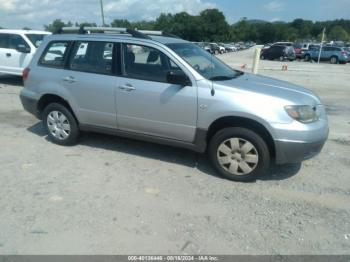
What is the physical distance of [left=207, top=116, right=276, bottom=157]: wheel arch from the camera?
4.59 m

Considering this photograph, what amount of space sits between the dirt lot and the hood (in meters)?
1.08

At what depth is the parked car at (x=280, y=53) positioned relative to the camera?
120ft

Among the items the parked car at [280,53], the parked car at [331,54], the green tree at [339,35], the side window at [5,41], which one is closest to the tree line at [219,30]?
the green tree at [339,35]

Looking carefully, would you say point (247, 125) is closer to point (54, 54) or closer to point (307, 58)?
point (54, 54)

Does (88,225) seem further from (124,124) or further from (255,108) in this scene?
(255,108)

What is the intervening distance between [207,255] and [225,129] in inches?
73.9

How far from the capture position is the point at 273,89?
479 cm

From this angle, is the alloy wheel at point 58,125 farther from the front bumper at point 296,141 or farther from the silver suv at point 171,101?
the front bumper at point 296,141

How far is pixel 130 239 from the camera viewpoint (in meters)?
3.51

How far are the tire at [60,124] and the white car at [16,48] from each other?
659 centimetres

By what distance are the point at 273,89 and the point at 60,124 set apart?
11.4ft

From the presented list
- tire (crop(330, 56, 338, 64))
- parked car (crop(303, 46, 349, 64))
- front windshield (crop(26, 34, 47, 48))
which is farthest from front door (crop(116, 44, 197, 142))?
tire (crop(330, 56, 338, 64))

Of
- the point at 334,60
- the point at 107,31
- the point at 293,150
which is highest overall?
the point at 107,31

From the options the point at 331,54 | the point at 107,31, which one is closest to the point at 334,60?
the point at 331,54
